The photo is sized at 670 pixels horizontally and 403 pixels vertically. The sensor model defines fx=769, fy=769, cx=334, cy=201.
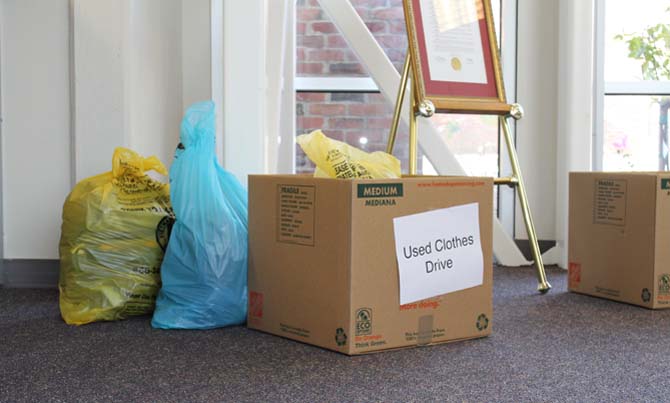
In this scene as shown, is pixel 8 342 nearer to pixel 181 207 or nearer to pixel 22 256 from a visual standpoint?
pixel 181 207

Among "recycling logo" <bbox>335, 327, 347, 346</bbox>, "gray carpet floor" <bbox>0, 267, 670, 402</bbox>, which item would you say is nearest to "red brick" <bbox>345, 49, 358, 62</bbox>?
"gray carpet floor" <bbox>0, 267, 670, 402</bbox>

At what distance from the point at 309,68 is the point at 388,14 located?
0.42 meters

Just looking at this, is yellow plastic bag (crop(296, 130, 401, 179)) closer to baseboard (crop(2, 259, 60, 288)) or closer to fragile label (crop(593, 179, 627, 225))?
fragile label (crop(593, 179, 627, 225))

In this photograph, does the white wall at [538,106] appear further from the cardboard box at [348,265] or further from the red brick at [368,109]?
the cardboard box at [348,265]

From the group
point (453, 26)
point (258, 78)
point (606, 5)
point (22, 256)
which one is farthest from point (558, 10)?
point (22, 256)

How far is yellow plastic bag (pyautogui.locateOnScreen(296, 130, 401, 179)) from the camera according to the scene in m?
1.85

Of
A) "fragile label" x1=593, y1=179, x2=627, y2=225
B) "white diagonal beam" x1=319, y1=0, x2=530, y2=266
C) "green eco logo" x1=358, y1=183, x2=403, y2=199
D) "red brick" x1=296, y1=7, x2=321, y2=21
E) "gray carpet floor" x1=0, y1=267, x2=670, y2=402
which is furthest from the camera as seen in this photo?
"red brick" x1=296, y1=7, x2=321, y2=21

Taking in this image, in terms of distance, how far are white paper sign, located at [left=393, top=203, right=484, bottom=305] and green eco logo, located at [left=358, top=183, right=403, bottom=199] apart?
0.06m

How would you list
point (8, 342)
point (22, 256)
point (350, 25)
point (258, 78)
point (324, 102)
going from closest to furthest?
point (8, 342) → point (258, 78) → point (22, 256) → point (350, 25) → point (324, 102)

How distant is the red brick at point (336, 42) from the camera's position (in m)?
3.35

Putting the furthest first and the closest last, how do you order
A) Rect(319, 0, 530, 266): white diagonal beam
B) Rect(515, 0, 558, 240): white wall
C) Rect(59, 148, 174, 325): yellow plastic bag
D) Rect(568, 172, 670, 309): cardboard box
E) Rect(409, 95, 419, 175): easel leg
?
1. Rect(515, 0, 558, 240): white wall
2. Rect(319, 0, 530, 266): white diagonal beam
3. Rect(409, 95, 419, 175): easel leg
4. Rect(568, 172, 670, 309): cardboard box
5. Rect(59, 148, 174, 325): yellow plastic bag

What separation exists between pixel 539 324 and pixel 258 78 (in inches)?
44.2

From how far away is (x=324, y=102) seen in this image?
11.1ft

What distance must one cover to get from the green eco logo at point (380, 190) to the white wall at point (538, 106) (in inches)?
64.9
